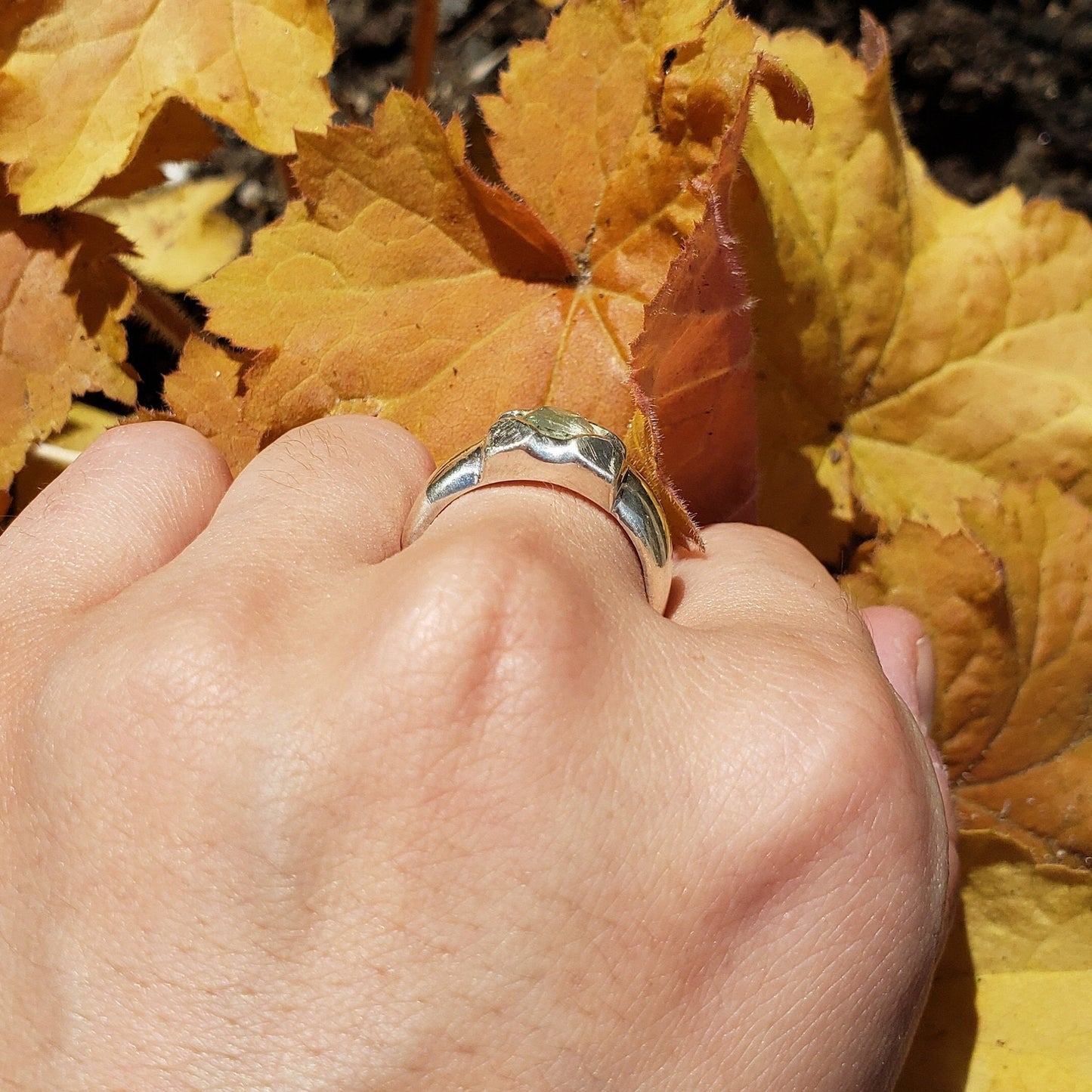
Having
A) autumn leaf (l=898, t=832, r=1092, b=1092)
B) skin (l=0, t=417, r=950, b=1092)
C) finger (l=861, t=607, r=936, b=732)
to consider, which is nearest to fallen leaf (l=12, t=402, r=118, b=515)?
skin (l=0, t=417, r=950, b=1092)

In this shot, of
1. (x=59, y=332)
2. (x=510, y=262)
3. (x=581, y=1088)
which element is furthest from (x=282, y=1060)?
(x=59, y=332)

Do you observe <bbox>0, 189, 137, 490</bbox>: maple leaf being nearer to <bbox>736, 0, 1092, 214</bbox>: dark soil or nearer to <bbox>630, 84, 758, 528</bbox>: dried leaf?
<bbox>630, 84, 758, 528</bbox>: dried leaf

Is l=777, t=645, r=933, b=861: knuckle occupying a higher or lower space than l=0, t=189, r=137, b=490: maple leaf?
lower

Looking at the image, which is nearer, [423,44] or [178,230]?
[423,44]

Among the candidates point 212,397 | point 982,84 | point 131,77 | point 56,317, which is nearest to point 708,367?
point 212,397

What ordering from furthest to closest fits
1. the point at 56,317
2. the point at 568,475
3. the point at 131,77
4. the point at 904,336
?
1. the point at 904,336
2. the point at 56,317
3. the point at 131,77
4. the point at 568,475

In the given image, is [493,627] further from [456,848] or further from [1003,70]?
[1003,70]

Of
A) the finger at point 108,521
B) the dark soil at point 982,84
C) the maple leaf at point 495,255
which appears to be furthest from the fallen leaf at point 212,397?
the dark soil at point 982,84

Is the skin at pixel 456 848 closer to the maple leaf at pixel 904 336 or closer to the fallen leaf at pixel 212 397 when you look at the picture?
the fallen leaf at pixel 212 397
